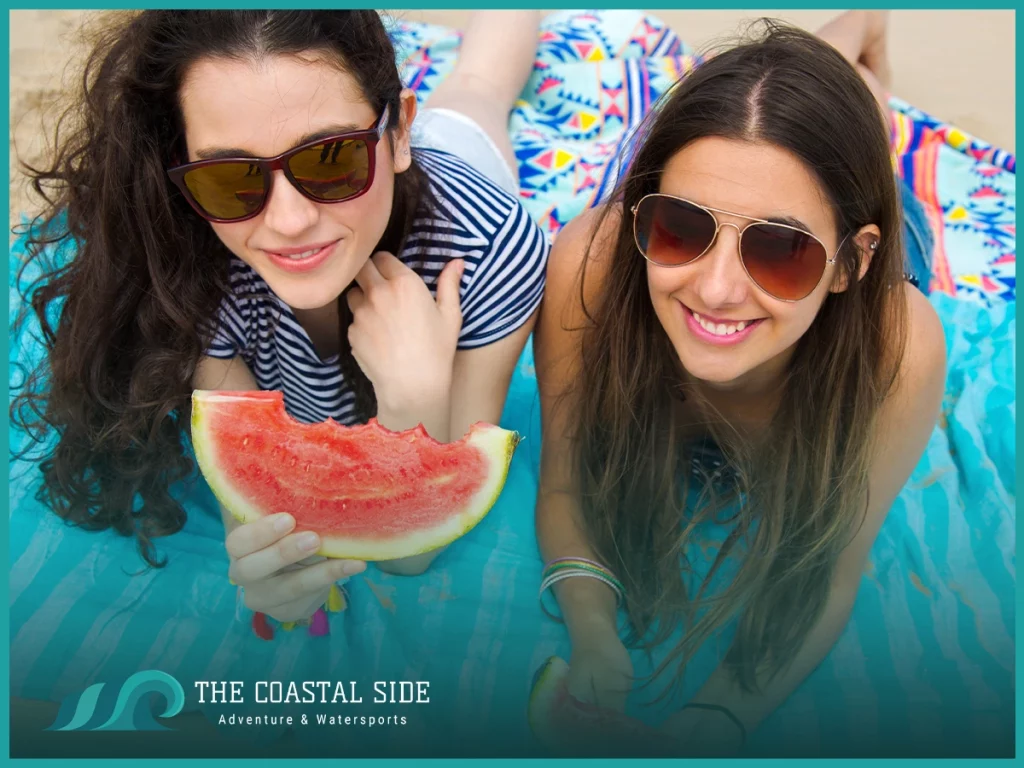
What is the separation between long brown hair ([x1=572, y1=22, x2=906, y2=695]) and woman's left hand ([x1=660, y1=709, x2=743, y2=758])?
0.15 metres

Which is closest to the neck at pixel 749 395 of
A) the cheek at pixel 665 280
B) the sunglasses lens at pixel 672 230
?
the cheek at pixel 665 280

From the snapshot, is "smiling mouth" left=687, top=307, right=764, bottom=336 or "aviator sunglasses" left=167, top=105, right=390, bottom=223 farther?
"smiling mouth" left=687, top=307, right=764, bottom=336

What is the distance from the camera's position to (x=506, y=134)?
4.21 metres

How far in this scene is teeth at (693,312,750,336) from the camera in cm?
228

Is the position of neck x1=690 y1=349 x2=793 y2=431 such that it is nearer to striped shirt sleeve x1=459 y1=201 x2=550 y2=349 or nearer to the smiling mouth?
the smiling mouth

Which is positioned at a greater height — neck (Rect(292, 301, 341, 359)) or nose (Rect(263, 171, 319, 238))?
nose (Rect(263, 171, 319, 238))

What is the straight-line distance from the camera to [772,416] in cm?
279

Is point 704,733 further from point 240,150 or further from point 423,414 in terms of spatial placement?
point 240,150

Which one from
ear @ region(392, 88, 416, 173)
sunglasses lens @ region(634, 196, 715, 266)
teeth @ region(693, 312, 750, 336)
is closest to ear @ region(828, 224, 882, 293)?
teeth @ region(693, 312, 750, 336)

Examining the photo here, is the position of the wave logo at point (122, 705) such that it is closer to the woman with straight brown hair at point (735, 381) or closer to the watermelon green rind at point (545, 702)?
the watermelon green rind at point (545, 702)

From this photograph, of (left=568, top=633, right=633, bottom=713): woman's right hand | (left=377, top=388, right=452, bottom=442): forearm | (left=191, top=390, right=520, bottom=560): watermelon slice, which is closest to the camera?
(left=191, top=390, right=520, bottom=560): watermelon slice

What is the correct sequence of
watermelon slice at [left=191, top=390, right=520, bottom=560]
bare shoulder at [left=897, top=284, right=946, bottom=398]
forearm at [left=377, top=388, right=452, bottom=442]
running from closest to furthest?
watermelon slice at [left=191, top=390, right=520, bottom=560]
bare shoulder at [left=897, top=284, right=946, bottom=398]
forearm at [left=377, top=388, right=452, bottom=442]

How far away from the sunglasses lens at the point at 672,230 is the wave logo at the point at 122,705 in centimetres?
191

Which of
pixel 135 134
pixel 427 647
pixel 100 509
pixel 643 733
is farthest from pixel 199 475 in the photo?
pixel 643 733
